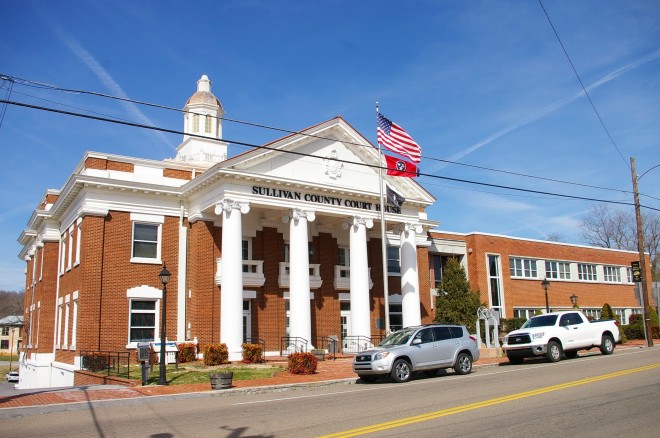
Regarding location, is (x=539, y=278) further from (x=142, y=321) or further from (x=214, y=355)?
(x=142, y=321)

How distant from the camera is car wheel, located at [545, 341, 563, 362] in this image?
74.4 feet

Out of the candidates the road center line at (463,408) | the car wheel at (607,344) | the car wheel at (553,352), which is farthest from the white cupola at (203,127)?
the road center line at (463,408)

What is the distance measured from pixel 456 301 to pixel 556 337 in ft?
42.7

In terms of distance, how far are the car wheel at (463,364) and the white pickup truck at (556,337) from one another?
3.71 m

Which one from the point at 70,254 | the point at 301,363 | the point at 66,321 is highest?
the point at 70,254

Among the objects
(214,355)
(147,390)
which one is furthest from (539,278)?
(147,390)

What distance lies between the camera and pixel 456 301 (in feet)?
118

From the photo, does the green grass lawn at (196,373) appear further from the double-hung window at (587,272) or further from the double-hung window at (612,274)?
the double-hung window at (612,274)

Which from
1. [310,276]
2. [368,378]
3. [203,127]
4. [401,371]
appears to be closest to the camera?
[401,371]

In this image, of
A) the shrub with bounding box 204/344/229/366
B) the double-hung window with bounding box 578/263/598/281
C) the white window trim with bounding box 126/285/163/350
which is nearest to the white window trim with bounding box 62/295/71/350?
the white window trim with bounding box 126/285/163/350

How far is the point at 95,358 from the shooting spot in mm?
25391

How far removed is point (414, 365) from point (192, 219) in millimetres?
15297

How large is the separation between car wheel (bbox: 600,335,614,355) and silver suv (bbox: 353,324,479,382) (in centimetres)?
754

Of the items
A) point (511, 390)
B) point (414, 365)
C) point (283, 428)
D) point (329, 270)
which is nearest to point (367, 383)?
point (414, 365)
